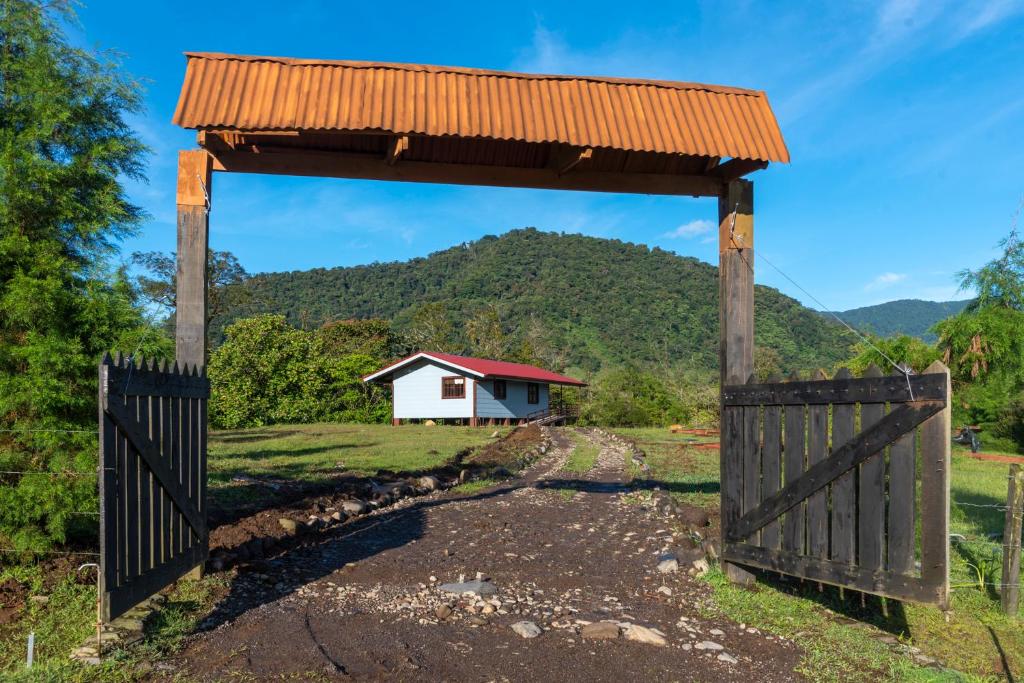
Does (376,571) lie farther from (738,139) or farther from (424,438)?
(424,438)

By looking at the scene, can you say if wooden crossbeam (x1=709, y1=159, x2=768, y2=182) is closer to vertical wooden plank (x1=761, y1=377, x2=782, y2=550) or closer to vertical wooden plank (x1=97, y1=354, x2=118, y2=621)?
vertical wooden plank (x1=761, y1=377, x2=782, y2=550)

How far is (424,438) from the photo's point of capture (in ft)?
71.8

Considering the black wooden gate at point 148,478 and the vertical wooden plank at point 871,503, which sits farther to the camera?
the vertical wooden plank at point 871,503

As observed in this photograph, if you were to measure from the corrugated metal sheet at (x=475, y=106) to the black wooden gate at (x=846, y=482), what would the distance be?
2.39 metres

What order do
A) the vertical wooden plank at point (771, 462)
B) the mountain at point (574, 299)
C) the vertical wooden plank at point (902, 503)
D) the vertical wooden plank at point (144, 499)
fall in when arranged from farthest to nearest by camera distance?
the mountain at point (574, 299) → the vertical wooden plank at point (771, 462) → the vertical wooden plank at point (144, 499) → the vertical wooden plank at point (902, 503)

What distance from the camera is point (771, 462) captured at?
5352 mm

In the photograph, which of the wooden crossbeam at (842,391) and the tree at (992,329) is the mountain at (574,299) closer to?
the tree at (992,329)

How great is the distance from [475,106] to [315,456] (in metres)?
11.4

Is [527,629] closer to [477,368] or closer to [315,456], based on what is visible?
[315,456]

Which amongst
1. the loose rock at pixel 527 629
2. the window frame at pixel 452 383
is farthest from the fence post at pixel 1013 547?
the window frame at pixel 452 383

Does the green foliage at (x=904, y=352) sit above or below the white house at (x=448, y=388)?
above

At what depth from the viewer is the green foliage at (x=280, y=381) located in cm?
3428

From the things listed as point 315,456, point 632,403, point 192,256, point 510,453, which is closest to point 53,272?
point 192,256

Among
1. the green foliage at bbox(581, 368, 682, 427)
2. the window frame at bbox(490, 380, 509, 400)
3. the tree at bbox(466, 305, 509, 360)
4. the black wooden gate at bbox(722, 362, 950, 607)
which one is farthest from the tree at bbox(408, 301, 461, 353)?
the black wooden gate at bbox(722, 362, 950, 607)
